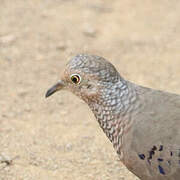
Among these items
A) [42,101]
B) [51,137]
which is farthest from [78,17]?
[51,137]

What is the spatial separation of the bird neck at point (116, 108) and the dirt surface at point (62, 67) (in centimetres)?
97

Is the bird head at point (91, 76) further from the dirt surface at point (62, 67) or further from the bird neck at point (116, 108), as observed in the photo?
the dirt surface at point (62, 67)

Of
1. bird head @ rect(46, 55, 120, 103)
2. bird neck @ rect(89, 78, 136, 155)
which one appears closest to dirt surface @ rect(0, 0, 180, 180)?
bird neck @ rect(89, 78, 136, 155)

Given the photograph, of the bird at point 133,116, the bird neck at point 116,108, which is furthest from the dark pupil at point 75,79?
the bird neck at point 116,108

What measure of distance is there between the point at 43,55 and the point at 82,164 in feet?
8.13

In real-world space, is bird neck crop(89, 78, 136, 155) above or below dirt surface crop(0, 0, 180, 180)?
above

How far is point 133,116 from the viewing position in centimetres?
431

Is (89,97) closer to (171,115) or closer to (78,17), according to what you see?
(171,115)

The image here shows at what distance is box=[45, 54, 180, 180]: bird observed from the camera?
13.4 feet

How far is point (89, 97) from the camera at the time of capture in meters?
4.47

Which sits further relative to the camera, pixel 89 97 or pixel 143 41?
pixel 143 41

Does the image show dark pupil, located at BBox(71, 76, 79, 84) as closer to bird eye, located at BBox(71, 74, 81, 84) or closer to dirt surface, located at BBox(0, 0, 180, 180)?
bird eye, located at BBox(71, 74, 81, 84)

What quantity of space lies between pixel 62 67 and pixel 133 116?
3.05m

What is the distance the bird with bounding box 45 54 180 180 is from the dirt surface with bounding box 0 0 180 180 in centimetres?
103
